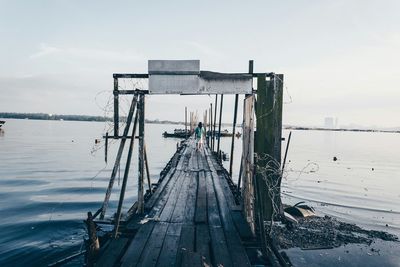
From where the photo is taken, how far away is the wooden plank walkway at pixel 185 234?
213 inches

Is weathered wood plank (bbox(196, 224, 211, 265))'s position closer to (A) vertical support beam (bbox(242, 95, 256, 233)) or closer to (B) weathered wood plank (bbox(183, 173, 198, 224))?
(B) weathered wood plank (bbox(183, 173, 198, 224))

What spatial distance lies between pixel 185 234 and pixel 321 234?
24.5ft

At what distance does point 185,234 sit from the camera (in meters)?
6.64

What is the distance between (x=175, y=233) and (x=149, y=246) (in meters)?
0.86

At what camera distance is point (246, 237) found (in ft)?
21.8

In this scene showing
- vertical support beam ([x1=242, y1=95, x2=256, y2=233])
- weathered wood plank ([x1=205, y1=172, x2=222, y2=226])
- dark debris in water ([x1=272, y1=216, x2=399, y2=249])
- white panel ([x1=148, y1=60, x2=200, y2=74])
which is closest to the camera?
vertical support beam ([x1=242, y1=95, x2=256, y2=233])

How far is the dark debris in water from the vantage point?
10938 millimetres

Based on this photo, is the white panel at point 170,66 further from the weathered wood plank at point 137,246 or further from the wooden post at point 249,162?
the weathered wood plank at point 137,246

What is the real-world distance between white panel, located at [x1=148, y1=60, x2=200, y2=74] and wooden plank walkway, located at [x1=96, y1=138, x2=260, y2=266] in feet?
12.3

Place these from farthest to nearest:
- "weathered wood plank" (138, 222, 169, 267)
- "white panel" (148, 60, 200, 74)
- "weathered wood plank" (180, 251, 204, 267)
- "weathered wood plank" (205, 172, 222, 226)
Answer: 1. "weathered wood plank" (205, 172, 222, 226)
2. "white panel" (148, 60, 200, 74)
3. "weathered wood plank" (138, 222, 169, 267)
4. "weathered wood plank" (180, 251, 204, 267)

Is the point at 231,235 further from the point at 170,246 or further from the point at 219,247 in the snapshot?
the point at 170,246

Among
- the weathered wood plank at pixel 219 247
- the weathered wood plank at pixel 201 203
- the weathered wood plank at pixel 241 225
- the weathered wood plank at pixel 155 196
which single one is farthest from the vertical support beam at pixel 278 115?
the weathered wood plank at pixel 155 196

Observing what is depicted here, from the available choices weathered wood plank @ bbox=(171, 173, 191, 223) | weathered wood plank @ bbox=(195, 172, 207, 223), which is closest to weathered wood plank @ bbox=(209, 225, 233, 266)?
weathered wood plank @ bbox=(195, 172, 207, 223)

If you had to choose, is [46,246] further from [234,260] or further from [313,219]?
[313,219]
